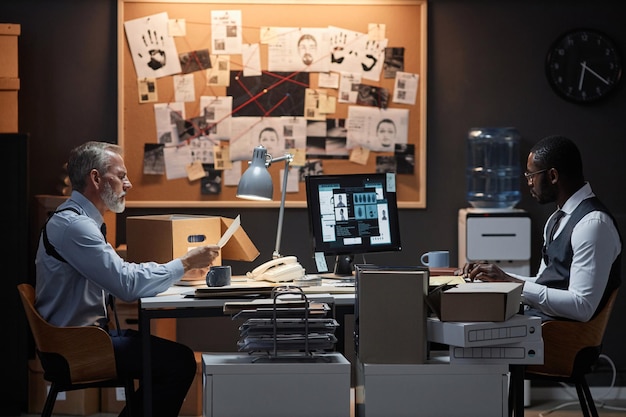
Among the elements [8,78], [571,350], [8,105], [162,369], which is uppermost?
[8,78]

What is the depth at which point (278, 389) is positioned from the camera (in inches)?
125

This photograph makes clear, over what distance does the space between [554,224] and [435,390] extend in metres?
1.20

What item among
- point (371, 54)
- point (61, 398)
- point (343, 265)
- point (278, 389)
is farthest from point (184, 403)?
point (371, 54)

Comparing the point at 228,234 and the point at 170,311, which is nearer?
the point at 170,311

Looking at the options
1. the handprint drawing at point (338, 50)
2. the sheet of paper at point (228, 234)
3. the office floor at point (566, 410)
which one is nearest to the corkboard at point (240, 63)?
the handprint drawing at point (338, 50)

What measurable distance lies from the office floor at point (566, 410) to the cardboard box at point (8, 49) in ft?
5.83

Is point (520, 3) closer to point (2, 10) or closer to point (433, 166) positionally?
point (433, 166)

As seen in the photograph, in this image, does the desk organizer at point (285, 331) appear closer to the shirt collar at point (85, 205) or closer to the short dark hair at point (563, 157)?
the shirt collar at point (85, 205)

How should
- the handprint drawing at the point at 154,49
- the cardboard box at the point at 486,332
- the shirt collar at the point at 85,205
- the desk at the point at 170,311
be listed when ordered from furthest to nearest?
the handprint drawing at the point at 154,49 < the shirt collar at the point at 85,205 < the desk at the point at 170,311 < the cardboard box at the point at 486,332

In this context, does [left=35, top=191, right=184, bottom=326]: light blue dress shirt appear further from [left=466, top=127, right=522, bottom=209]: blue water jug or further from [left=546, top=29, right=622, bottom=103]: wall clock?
[left=546, top=29, right=622, bottom=103]: wall clock

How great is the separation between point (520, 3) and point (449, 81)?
58 centimetres

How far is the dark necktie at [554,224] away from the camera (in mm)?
4031

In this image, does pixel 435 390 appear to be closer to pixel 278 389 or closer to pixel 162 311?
pixel 278 389

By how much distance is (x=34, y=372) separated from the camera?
5117 mm
